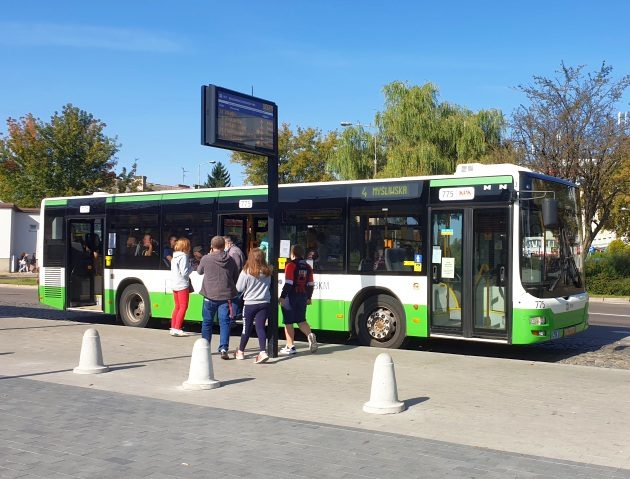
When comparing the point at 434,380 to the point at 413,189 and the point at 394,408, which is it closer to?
the point at 394,408

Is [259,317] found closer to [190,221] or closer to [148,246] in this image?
[190,221]

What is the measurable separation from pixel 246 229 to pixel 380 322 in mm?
3954

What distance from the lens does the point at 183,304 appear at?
541 inches

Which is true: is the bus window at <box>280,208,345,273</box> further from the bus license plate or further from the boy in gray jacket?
the bus license plate

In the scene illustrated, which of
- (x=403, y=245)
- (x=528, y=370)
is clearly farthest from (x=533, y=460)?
(x=403, y=245)

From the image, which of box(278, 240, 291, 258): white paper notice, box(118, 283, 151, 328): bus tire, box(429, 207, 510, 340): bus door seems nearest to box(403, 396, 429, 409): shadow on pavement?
box(429, 207, 510, 340): bus door

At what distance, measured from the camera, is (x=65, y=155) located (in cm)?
4434

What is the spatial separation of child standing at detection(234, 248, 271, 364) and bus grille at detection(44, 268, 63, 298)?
7781mm

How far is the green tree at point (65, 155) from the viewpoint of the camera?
4425 cm

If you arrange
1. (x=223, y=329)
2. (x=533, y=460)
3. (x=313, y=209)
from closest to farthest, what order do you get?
(x=533, y=460)
(x=223, y=329)
(x=313, y=209)

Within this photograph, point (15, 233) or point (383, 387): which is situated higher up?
point (15, 233)

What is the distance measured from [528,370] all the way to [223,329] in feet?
15.0

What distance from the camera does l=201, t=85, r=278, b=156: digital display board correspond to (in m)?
9.91

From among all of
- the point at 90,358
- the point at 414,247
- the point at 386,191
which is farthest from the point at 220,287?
the point at 386,191
